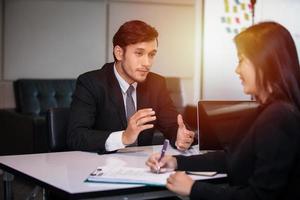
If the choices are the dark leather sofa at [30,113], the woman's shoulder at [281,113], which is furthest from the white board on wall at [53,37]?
the woman's shoulder at [281,113]

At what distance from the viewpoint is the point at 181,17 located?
5633 millimetres

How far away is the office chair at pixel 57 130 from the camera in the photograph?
96.7 inches

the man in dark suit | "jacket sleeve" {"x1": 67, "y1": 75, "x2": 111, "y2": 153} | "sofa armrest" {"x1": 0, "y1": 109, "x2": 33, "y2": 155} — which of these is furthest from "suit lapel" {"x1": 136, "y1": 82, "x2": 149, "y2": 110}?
"sofa armrest" {"x1": 0, "y1": 109, "x2": 33, "y2": 155}

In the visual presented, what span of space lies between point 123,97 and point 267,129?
1.20 m

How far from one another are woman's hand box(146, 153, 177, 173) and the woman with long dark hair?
23cm

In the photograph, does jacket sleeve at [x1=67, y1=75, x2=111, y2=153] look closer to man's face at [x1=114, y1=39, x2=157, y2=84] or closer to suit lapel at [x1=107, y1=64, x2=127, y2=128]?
suit lapel at [x1=107, y1=64, x2=127, y2=128]

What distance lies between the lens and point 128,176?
67.4 inches

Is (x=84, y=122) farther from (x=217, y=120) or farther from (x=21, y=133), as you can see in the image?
(x=21, y=133)

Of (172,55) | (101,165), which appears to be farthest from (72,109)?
(172,55)

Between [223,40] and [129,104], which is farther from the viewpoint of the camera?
[223,40]

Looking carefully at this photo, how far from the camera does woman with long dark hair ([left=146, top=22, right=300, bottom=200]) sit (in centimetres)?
141

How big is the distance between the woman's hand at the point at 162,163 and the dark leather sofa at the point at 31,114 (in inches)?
92.2

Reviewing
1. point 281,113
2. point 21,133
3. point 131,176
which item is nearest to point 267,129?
point 281,113

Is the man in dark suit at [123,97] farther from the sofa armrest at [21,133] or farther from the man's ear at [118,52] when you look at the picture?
the sofa armrest at [21,133]
